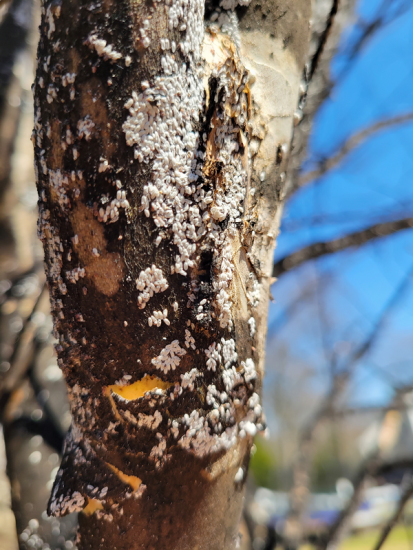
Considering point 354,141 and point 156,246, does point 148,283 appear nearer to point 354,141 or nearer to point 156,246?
point 156,246

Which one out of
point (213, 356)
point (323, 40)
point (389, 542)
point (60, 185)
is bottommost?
point (389, 542)

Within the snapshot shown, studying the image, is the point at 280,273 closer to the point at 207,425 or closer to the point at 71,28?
the point at 207,425

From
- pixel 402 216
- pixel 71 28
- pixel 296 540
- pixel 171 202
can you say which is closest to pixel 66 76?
pixel 71 28

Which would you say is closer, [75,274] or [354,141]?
[75,274]

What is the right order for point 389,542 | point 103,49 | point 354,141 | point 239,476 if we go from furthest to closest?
point 389,542 → point 354,141 → point 239,476 → point 103,49

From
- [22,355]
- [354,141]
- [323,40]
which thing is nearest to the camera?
[323,40]

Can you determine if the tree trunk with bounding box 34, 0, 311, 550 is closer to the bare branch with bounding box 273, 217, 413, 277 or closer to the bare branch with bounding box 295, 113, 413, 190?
the bare branch with bounding box 273, 217, 413, 277

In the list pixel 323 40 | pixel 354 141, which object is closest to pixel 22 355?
pixel 323 40
